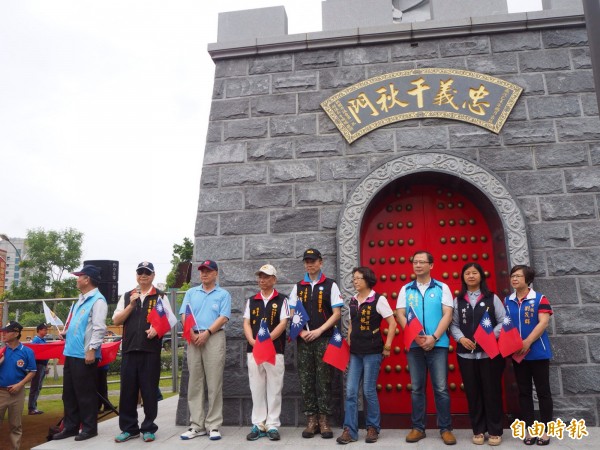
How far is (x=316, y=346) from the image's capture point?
4.45 meters

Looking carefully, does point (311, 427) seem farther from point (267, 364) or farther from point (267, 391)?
point (267, 364)

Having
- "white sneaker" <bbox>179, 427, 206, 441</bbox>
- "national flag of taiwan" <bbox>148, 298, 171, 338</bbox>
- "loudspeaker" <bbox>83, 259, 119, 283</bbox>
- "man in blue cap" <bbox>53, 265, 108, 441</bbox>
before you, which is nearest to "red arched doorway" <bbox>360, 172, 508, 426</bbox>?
"white sneaker" <bbox>179, 427, 206, 441</bbox>

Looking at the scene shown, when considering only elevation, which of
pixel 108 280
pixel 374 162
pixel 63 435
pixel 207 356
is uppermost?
pixel 374 162

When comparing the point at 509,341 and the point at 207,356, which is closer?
the point at 509,341

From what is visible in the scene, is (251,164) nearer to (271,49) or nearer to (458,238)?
(271,49)

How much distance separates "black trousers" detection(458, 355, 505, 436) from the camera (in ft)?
13.2

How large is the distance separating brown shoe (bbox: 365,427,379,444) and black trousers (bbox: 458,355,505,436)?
85 centimetres

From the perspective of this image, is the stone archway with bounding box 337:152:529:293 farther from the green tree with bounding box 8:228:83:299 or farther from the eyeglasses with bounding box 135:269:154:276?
the green tree with bounding box 8:228:83:299

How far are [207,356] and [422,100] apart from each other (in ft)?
12.0

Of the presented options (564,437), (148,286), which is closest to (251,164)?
(148,286)

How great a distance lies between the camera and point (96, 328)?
4660mm

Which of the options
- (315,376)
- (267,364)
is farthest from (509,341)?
(267,364)

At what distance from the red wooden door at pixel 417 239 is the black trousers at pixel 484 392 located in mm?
969

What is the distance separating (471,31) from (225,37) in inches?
117
